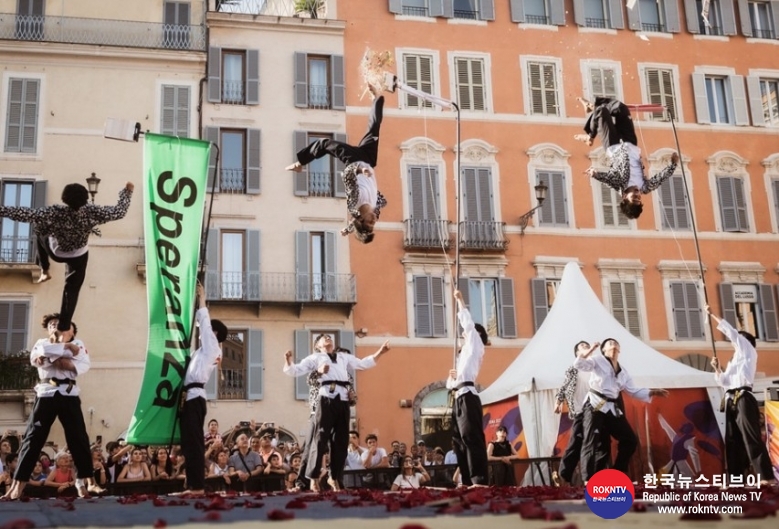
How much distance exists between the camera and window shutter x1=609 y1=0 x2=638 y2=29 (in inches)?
1056

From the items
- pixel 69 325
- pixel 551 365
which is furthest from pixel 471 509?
pixel 551 365

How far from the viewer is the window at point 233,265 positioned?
22.7 metres

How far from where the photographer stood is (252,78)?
79.7ft

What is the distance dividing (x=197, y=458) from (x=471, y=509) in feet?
14.6

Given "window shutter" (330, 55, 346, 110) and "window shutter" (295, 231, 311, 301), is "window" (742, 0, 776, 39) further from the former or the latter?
"window shutter" (295, 231, 311, 301)

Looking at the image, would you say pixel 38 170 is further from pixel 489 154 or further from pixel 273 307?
pixel 489 154

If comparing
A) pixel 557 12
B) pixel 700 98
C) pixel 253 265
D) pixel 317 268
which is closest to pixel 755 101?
pixel 700 98

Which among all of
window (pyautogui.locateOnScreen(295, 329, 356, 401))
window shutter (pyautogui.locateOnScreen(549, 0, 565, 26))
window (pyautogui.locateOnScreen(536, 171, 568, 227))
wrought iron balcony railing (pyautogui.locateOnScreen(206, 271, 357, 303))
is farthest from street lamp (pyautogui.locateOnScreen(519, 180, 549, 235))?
window (pyautogui.locateOnScreen(295, 329, 356, 401))

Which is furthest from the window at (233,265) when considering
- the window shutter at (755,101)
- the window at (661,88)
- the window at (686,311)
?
the window shutter at (755,101)

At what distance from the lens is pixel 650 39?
26938mm

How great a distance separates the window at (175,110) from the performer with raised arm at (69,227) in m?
14.8

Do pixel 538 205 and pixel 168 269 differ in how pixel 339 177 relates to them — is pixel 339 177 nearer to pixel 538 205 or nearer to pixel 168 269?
pixel 538 205

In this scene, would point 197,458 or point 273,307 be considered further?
point 273,307

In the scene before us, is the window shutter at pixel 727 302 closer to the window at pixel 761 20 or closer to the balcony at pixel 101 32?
the window at pixel 761 20
